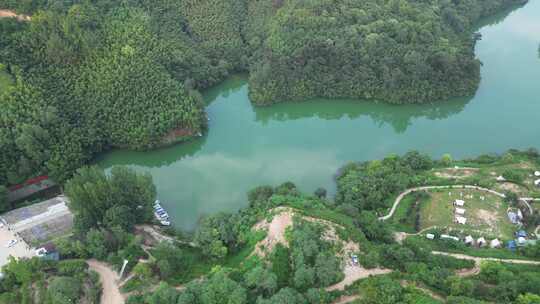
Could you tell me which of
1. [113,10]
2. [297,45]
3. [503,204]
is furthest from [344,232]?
[113,10]

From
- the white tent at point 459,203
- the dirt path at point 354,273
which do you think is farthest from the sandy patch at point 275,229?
the white tent at point 459,203

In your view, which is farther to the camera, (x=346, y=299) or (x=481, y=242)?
(x=481, y=242)

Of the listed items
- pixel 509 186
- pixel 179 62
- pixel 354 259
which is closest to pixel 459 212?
pixel 509 186

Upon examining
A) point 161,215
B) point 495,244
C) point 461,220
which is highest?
point 161,215

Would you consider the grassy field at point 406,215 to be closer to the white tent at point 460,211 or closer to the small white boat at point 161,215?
the white tent at point 460,211

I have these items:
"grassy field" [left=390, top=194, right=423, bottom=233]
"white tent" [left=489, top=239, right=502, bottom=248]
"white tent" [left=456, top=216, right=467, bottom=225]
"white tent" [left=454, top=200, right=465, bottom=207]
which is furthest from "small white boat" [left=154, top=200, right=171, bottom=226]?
"white tent" [left=489, top=239, right=502, bottom=248]

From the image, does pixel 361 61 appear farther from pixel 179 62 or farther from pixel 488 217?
pixel 488 217
